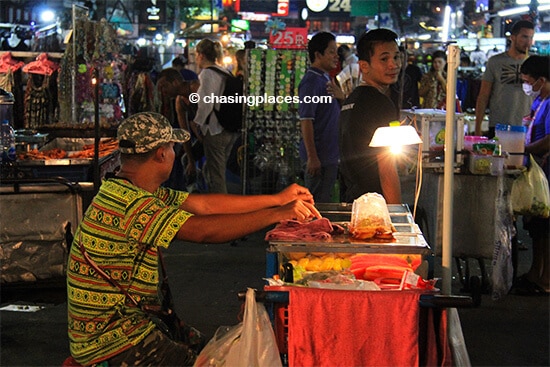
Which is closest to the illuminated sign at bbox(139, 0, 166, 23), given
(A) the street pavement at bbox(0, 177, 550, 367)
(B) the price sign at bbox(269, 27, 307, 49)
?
(B) the price sign at bbox(269, 27, 307, 49)

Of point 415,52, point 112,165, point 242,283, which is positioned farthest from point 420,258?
point 415,52

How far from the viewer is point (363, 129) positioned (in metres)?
5.21

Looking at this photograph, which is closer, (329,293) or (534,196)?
(329,293)

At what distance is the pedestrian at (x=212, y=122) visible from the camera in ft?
31.8

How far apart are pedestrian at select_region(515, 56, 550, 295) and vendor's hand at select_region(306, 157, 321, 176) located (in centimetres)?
192

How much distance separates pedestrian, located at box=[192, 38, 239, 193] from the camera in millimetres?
9688

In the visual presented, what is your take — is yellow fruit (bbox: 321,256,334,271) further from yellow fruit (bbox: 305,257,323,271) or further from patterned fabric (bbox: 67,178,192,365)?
patterned fabric (bbox: 67,178,192,365)

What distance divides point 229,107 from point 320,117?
198cm

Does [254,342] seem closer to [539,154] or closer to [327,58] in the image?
[539,154]

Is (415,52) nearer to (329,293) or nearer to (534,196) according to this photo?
(534,196)

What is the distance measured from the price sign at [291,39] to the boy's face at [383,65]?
17.0ft

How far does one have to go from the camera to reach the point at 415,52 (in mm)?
19078

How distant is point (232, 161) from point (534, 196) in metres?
7.45

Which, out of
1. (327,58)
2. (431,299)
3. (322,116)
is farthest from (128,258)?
(327,58)
